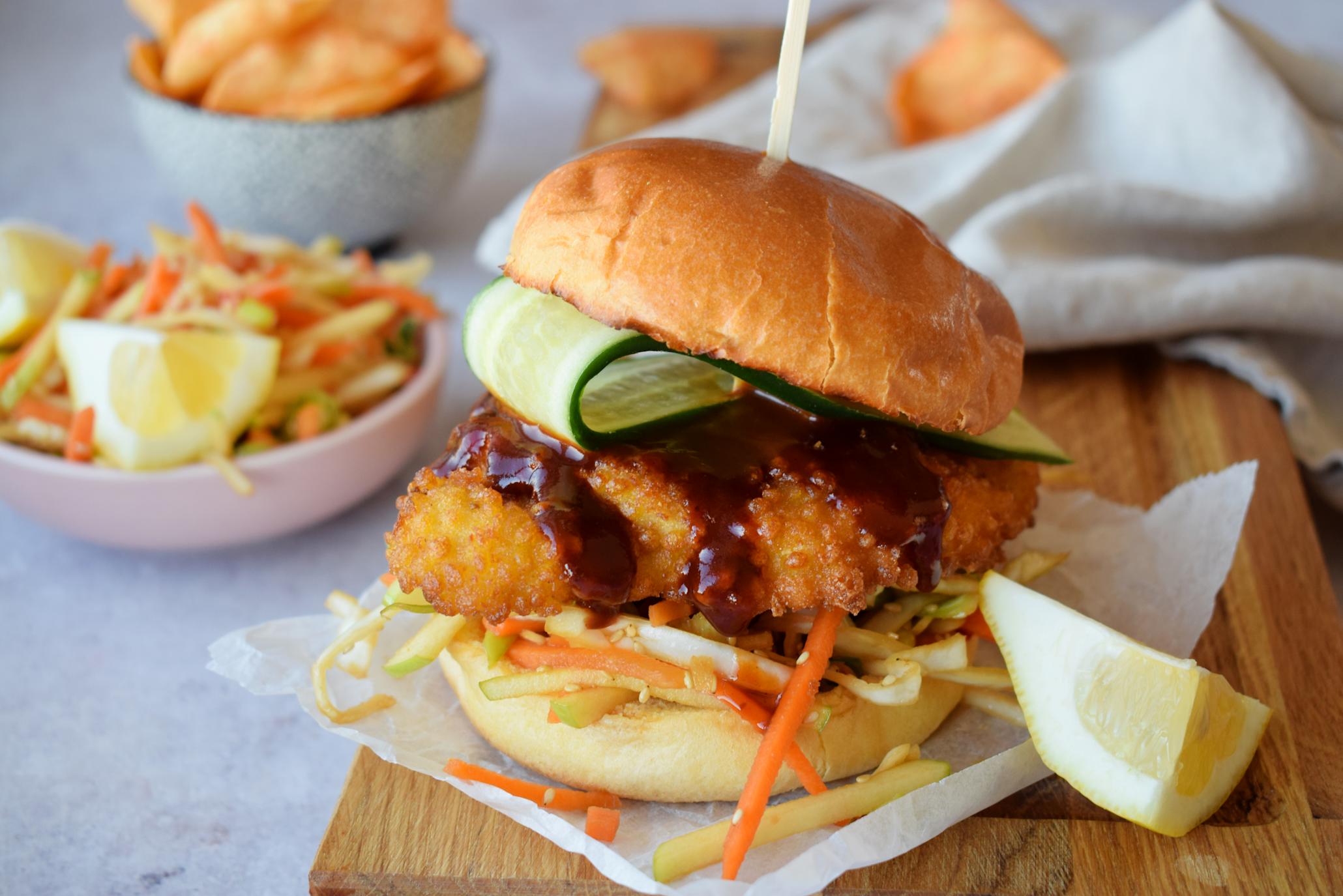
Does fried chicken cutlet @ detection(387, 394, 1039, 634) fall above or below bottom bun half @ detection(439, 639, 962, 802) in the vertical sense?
above

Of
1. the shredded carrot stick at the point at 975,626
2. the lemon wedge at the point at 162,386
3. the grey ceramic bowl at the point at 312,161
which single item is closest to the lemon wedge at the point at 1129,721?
the shredded carrot stick at the point at 975,626

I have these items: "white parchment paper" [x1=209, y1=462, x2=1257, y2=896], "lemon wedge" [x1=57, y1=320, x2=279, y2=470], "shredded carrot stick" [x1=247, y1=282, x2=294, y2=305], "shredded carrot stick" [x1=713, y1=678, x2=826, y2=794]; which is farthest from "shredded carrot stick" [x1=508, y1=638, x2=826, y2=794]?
"shredded carrot stick" [x1=247, y1=282, x2=294, y2=305]

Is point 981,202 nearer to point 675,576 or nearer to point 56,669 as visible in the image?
point 675,576

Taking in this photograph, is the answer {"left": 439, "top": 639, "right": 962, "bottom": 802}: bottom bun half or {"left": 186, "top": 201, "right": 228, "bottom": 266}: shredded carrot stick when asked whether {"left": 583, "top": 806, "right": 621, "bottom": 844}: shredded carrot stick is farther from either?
{"left": 186, "top": 201, "right": 228, "bottom": 266}: shredded carrot stick

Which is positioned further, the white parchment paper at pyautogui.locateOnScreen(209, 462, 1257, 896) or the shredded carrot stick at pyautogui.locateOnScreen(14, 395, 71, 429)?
the shredded carrot stick at pyautogui.locateOnScreen(14, 395, 71, 429)

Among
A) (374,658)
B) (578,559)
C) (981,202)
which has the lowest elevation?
(374,658)

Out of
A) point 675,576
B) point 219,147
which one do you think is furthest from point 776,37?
point 675,576
